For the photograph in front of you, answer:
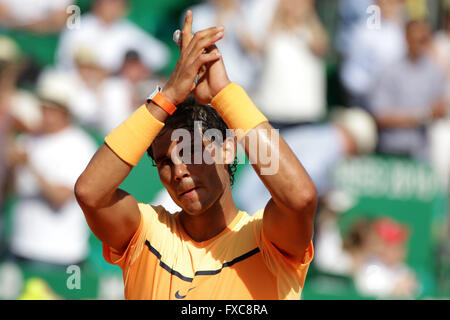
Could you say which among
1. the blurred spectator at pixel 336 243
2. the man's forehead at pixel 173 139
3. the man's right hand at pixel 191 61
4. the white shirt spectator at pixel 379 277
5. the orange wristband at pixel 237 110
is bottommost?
the white shirt spectator at pixel 379 277

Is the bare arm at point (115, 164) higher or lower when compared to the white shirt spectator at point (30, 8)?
lower

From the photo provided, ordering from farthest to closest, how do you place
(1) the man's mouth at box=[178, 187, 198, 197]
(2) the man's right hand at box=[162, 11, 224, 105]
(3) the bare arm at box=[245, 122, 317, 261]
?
(1) the man's mouth at box=[178, 187, 198, 197], (2) the man's right hand at box=[162, 11, 224, 105], (3) the bare arm at box=[245, 122, 317, 261]

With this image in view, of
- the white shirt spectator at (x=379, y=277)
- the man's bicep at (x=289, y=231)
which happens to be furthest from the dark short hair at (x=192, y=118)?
the white shirt spectator at (x=379, y=277)

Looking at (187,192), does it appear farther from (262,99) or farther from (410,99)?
(410,99)

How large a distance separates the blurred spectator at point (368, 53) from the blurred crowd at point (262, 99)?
0.01 m

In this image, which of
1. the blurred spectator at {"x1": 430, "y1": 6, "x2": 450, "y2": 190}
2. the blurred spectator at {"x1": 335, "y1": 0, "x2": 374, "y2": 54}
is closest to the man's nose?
the blurred spectator at {"x1": 335, "y1": 0, "x2": 374, "y2": 54}

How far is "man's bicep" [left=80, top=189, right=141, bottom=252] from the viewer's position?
97.3 inches

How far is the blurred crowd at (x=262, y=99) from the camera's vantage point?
6.67 m

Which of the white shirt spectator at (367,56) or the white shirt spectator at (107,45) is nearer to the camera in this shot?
the white shirt spectator at (107,45)

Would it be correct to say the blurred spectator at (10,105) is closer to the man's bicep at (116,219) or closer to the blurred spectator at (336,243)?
the blurred spectator at (336,243)

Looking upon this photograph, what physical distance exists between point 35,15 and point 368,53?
3.60 metres

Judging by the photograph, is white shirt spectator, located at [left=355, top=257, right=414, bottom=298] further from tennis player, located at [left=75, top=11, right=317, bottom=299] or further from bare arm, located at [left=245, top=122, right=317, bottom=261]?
bare arm, located at [left=245, top=122, right=317, bottom=261]

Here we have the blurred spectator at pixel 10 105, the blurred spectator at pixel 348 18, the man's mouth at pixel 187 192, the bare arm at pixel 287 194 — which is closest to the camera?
the bare arm at pixel 287 194

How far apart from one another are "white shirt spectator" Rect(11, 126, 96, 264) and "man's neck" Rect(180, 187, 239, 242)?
13.5ft
